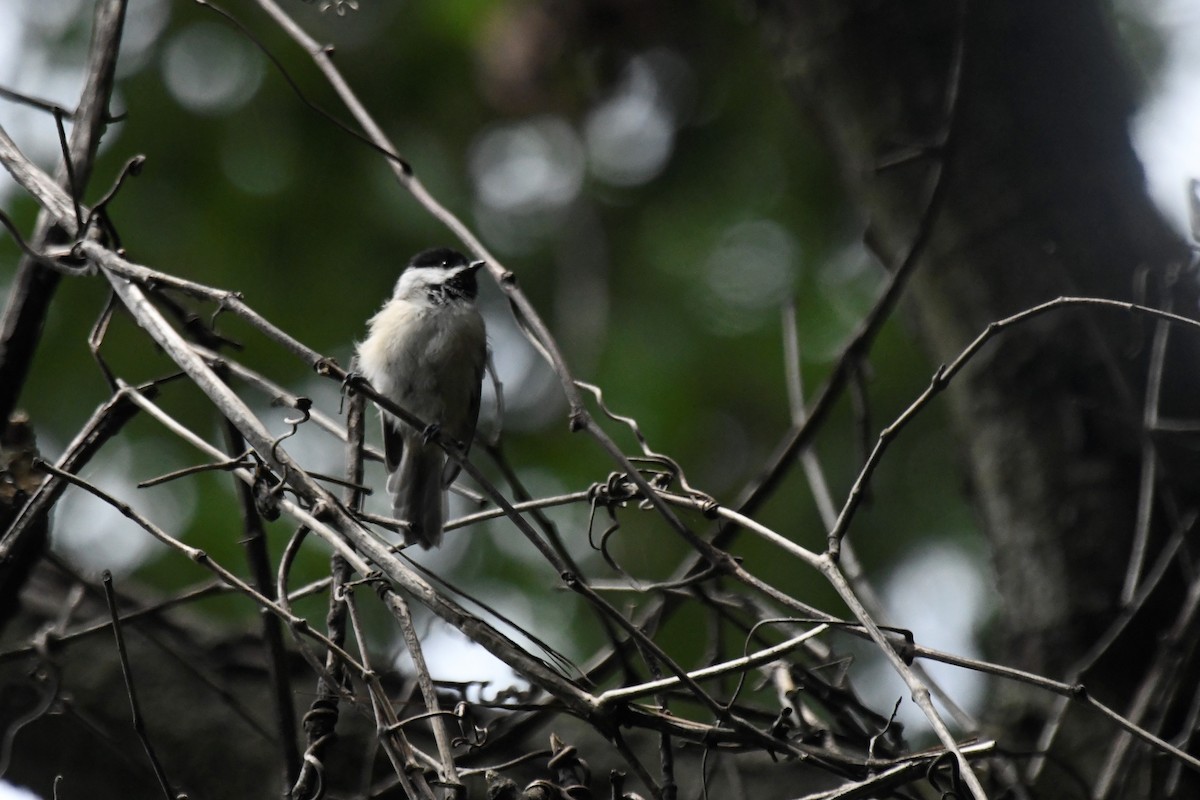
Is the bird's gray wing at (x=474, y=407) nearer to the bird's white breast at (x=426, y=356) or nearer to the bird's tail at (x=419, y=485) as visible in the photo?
the bird's white breast at (x=426, y=356)

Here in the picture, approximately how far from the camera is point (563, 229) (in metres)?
4.61

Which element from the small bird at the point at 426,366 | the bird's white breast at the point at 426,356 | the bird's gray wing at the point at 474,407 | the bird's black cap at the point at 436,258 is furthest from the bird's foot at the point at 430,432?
the bird's black cap at the point at 436,258

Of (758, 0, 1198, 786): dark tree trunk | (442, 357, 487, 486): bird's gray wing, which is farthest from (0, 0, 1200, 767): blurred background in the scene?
(758, 0, 1198, 786): dark tree trunk

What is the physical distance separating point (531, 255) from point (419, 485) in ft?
4.42

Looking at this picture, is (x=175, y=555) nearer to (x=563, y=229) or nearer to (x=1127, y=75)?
(x=563, y=229)

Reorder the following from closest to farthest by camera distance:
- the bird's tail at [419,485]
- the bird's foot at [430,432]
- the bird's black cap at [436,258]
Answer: the bird's foot at [430,432] < the bird's tail at [419,485] < the bird's black cap at [436,258]

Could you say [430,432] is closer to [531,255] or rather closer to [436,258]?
[436,258]

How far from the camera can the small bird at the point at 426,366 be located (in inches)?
144

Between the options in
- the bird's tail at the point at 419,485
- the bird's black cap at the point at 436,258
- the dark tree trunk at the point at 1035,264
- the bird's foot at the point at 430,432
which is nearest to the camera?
the bird's foot at the point at 430,432

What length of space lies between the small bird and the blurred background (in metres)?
0.47

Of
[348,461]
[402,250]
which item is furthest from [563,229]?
[348,461]

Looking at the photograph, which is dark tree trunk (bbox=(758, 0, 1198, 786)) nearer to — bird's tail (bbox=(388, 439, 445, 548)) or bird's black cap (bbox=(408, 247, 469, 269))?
bird's black cap (bbox=(408, 247, 469, 269))

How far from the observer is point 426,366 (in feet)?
12.1

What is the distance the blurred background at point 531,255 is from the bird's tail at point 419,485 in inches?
26.6
